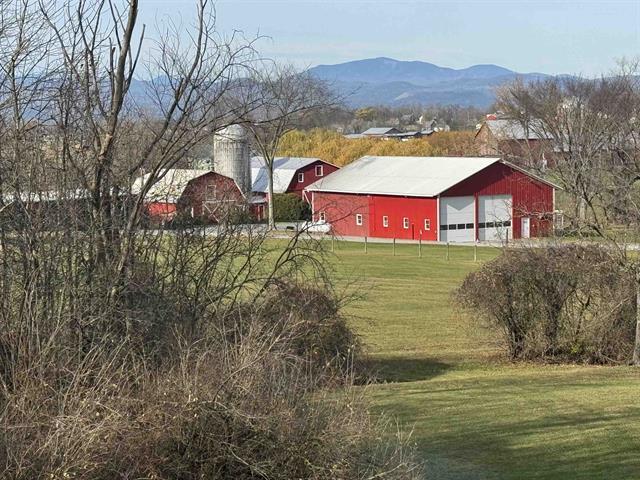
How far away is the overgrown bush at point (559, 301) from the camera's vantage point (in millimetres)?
21391

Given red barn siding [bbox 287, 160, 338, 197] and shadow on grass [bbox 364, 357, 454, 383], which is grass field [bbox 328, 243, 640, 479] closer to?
shadow on grass [bbox 364, 357, 454, 383]

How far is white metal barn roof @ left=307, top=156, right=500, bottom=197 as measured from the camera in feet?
211

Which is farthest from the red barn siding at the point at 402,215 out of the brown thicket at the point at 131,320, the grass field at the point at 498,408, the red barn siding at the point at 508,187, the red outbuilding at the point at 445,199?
the brown thicket at the point at 131,320

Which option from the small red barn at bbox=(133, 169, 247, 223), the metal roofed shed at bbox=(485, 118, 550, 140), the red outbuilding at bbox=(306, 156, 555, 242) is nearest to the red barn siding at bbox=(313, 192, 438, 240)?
the red outbuilding at bbox=(306, 156, 555, 242)

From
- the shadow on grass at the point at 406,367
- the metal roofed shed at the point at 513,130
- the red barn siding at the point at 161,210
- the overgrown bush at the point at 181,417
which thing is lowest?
the shadow on grass at the point at 406,367

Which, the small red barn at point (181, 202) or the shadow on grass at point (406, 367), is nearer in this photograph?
the small red barn at point (181, 202)

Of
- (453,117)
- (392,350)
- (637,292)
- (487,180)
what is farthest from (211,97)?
(453,117)

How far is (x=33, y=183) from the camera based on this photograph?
956cm

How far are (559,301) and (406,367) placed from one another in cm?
343

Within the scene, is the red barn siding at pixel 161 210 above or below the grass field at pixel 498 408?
above

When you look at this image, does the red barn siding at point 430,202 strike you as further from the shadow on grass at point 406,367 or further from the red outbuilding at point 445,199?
the shadow on grass at point 406,367

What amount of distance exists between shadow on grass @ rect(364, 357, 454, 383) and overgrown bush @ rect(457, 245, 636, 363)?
154 cm

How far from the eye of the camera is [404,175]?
223 feet

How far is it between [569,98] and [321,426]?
7368 centimetres
